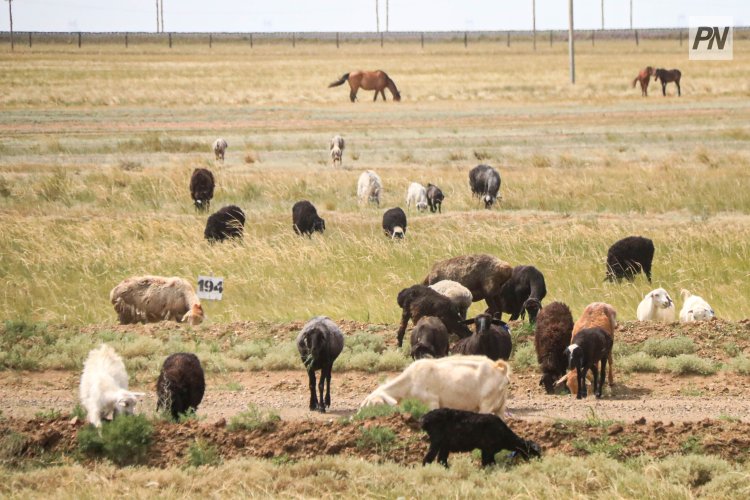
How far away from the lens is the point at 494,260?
55.4 feet

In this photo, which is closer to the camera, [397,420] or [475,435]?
[475,435]

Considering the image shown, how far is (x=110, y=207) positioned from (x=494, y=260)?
45.9 feet

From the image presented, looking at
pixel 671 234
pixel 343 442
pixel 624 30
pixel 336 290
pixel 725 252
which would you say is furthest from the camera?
pixel 624 30

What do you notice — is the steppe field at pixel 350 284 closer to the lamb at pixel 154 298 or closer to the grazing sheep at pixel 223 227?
the grazing sheep at pixel 223 227

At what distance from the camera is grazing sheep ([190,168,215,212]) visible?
90.6 feet

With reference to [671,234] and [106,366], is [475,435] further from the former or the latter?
[671,234]

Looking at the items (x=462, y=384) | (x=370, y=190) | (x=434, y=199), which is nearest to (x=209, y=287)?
(x=462, y=384)

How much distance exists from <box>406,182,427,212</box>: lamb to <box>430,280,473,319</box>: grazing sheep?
11340 mm

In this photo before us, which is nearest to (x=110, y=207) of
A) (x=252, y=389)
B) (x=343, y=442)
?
(x=252, y=389)

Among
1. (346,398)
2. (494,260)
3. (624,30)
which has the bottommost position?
(346,398)

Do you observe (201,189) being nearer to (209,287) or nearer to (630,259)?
(209,287)

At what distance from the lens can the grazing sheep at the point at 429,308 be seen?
47.6ft

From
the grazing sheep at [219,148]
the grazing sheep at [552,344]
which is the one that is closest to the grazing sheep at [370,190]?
the grazing sheep at [219,148]

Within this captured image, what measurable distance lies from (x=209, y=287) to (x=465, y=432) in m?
7.47
